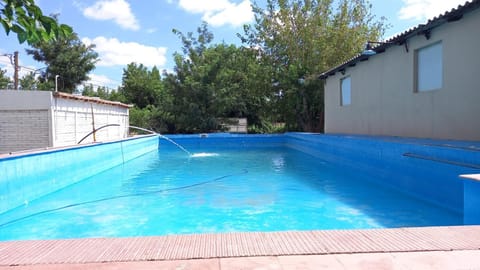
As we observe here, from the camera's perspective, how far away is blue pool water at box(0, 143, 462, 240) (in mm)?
5211

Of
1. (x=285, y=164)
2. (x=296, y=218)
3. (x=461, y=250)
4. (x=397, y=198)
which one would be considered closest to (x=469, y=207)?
(x=461, y=250)

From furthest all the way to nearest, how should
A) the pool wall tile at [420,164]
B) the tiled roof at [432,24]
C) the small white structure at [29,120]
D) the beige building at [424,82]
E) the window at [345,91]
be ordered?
the window at [345,91], the small white structure at [29,120], the beige building at [424,82], the tiled roof at [432,24], the pool wall tile at [420,164]

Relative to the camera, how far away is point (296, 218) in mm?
5617

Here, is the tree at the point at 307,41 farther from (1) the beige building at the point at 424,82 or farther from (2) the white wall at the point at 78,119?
(2) the white wall at the point at 78,119

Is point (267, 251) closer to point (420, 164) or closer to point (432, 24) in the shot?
point (420, 164)

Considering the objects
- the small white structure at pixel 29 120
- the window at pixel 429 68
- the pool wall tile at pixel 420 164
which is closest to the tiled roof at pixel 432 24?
the window at pixel 429 68

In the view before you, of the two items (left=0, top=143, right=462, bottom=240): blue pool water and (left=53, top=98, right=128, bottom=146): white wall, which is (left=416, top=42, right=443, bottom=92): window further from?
A: (left=53, top=98, right=128, bottom=146): white wall

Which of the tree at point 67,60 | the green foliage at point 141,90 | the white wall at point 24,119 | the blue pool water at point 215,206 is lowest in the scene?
the blue pool water at point 215,206

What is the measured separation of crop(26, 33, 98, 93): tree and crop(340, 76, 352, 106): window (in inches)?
821

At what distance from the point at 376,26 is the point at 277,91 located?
23.5ft

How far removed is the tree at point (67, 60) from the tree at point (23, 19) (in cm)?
2822

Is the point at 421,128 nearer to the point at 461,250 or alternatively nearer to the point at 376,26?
the point at 461,250

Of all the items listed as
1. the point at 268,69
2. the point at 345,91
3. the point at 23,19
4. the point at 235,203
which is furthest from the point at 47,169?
Answer: the point at 268,69

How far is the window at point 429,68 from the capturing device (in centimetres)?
884
